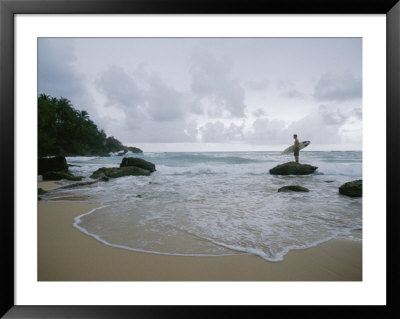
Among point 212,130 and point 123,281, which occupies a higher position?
point 212,130

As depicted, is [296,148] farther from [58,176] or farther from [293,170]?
[58,176]

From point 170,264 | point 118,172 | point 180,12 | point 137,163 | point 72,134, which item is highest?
point 180,12

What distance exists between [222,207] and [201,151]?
2.10ft

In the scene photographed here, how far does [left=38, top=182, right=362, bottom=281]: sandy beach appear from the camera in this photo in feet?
4.10

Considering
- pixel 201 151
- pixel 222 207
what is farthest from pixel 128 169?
pixel 222 207

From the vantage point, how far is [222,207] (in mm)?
2094

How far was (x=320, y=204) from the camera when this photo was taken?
86.0 inches

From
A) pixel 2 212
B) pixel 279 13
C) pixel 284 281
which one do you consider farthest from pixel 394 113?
pixel 2 212

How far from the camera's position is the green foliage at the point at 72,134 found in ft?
6.18

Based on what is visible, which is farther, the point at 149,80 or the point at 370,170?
the point at 149,80

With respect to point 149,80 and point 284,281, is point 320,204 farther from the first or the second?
point 149,80

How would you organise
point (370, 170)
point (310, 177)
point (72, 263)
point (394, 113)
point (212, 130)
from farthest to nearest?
point (310, 177), point (212, 130), point (72, 263), point (370, 170), point (394, 113)

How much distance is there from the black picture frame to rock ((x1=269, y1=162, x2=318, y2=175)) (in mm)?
1428

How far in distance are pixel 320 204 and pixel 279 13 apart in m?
1.84
